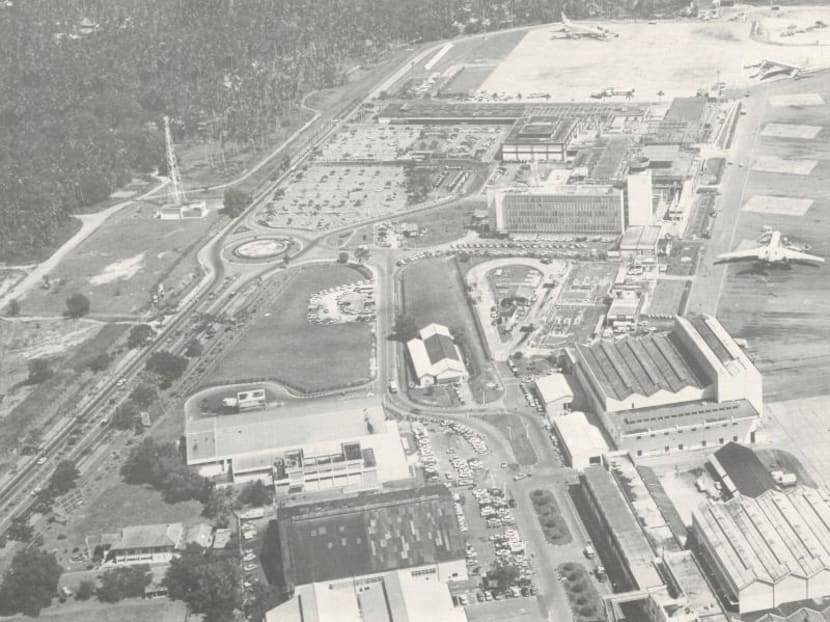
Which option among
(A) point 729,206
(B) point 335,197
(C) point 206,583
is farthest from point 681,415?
(B) point 335,197

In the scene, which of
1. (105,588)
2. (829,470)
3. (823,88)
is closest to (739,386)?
(829,470)

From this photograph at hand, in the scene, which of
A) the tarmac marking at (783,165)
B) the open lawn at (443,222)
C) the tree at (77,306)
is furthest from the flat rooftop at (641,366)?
the tarmac marking at (783,165)

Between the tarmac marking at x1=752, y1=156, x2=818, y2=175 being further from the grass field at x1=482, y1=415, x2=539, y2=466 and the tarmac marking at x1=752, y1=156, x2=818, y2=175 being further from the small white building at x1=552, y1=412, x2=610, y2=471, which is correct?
the grass field at x1=482, y1=415, x2=539, y2=466

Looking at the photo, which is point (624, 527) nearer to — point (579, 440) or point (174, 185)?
point (579, 440)

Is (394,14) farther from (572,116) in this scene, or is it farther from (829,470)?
(829,470)

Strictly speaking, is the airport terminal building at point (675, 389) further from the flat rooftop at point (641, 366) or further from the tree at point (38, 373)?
the tree at point (38, 373)

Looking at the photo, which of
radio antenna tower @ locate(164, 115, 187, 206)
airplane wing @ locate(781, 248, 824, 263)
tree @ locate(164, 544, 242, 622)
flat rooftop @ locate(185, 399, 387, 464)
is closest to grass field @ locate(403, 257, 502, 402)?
flat rooftop @ locate(185, 399, 387, 464)

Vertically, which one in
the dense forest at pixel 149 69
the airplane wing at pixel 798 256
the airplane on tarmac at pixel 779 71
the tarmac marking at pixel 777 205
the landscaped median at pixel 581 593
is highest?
the landscaped median at pixel 581 593
